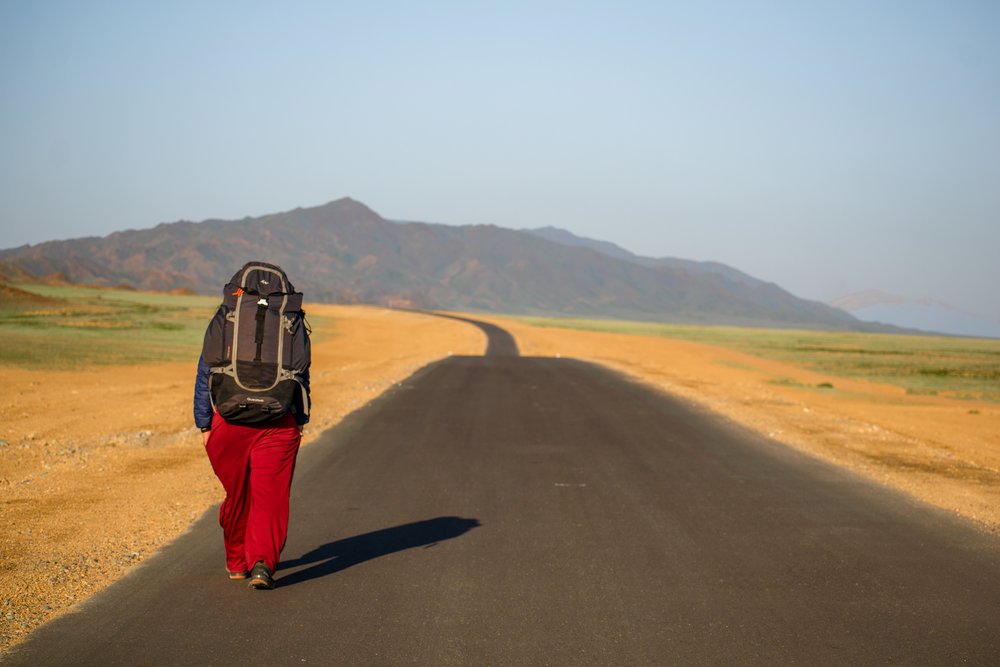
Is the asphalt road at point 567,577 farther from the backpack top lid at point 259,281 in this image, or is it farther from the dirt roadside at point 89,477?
the backpack top lid at point 259,281

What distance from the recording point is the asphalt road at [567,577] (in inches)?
191

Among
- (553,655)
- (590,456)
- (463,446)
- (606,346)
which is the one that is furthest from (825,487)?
(606,346)

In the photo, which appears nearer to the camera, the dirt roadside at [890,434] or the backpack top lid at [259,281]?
the backpack top lid at [259,281]

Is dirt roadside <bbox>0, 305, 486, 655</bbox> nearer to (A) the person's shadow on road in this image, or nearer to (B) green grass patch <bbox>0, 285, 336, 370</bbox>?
(A) the person's shadow on road

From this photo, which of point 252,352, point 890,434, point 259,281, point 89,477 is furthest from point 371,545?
point 890,434

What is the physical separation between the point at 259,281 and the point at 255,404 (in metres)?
0.80

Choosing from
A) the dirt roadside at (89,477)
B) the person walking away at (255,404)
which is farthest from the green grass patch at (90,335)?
the person walking away at (255,404)

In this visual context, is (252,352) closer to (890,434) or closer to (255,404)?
(255,404)

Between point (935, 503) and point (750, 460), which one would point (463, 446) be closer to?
point (750, 460)

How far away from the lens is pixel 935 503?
9.49 meters

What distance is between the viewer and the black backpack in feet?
18.2

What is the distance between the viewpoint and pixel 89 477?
9906 millimetres

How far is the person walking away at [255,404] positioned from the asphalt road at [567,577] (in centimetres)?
38

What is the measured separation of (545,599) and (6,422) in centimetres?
1242
